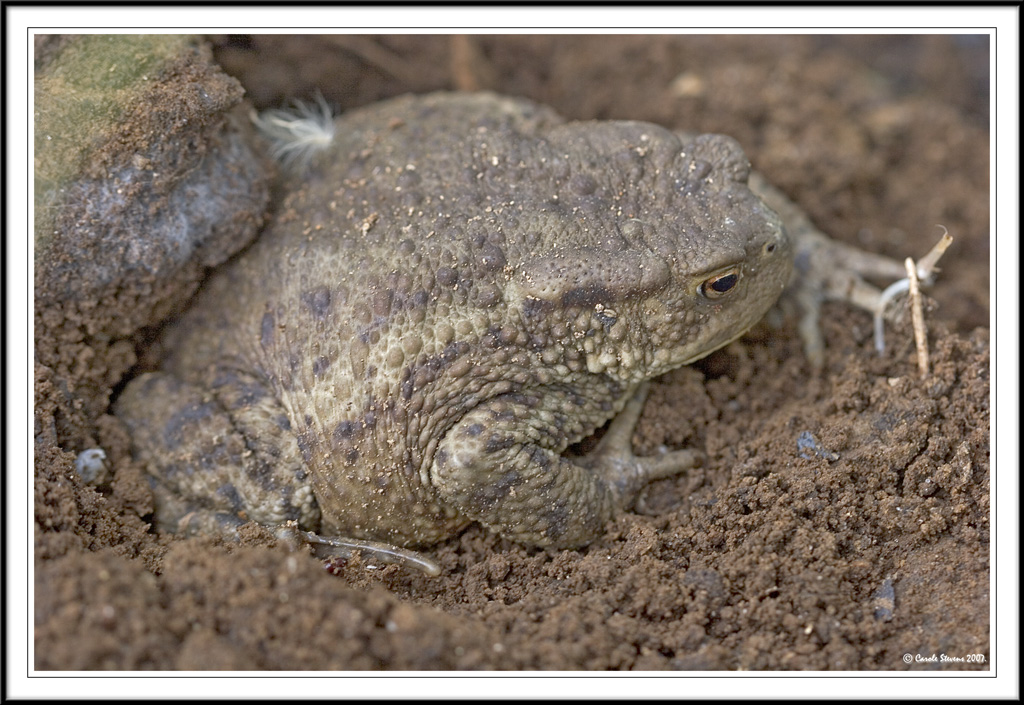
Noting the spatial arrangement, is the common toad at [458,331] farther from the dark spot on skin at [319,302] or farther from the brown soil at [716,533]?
the brown soil at [716,533]

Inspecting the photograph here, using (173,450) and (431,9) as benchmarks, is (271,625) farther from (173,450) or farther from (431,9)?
(431,9)

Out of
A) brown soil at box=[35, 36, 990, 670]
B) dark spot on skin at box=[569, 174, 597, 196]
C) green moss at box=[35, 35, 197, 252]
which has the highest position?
green moss at box=[35, 35, 197, 252]

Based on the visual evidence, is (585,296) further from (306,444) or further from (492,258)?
(306,444)

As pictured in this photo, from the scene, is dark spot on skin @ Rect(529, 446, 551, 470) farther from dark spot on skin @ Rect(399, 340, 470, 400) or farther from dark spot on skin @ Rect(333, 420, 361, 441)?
dark spot on skin @ Rect(333, 420, 361, 441)

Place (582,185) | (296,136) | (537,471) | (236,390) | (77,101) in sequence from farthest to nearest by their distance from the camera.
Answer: (296,136) → (236,390) → (582,185) → (537,471) → (77,101)

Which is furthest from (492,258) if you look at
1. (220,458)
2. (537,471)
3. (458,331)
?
→ (220,458)

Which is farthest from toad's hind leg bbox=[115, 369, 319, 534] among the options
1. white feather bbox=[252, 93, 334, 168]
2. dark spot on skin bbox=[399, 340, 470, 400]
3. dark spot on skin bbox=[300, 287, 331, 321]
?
white feather bbox=[252, 93, 334, 168]

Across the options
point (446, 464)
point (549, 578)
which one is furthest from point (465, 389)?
point (549, 578)
